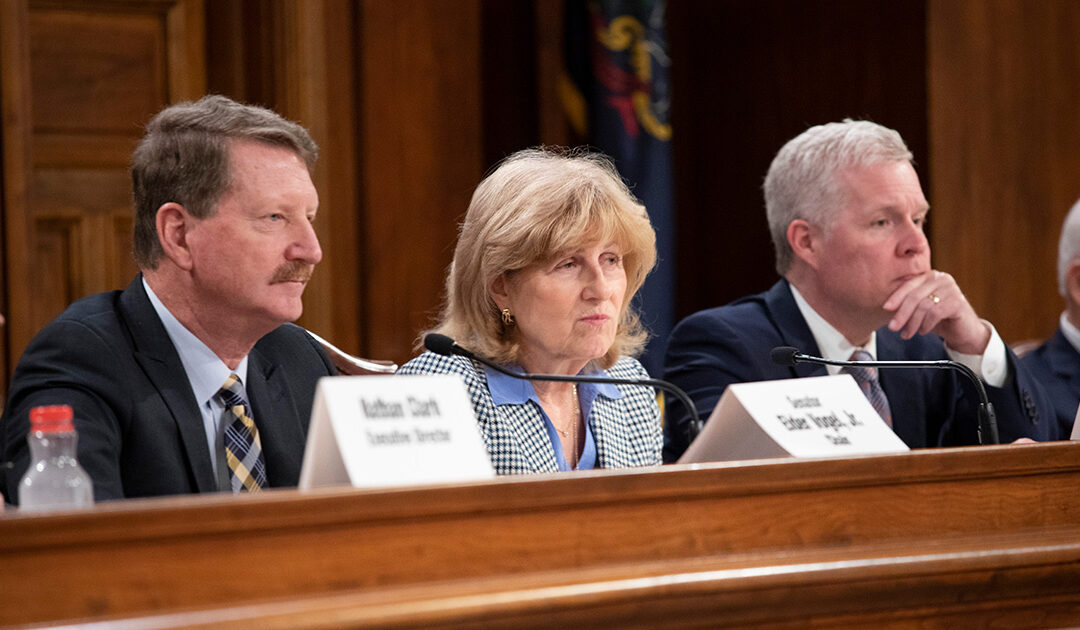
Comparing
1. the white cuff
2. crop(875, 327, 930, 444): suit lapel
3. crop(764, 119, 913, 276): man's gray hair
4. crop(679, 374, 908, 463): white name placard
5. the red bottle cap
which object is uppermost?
crop(764, 119, 913, 276): man's gray hair

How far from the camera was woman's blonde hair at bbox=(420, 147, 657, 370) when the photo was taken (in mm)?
2162

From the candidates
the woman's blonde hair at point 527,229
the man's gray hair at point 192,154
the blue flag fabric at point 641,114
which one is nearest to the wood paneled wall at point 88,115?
the blue flag fabric at point 641,114

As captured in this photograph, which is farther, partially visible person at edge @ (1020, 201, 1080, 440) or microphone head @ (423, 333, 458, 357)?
partially visible person at edge @ (1020, 201, 1080, 440)

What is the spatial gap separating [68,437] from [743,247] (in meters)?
3.49

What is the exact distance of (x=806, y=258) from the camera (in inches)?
110

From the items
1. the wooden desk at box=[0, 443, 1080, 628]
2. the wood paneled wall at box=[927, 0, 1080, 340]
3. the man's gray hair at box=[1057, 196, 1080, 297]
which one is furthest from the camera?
the wood paneled wall at box=[927, 0, 1080, 340]

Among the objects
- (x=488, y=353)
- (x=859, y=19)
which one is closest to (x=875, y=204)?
(x=488, y=353)

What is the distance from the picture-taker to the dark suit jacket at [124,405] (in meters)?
1.78

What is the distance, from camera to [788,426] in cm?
162

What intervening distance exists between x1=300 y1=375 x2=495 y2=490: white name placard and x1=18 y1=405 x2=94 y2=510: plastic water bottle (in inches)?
9.3

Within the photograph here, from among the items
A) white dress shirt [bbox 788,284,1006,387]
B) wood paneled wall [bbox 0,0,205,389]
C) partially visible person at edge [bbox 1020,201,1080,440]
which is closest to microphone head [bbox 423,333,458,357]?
white dress shirt [bbox 788,284,1006,387]

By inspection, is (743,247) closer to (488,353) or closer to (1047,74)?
(1047,74)


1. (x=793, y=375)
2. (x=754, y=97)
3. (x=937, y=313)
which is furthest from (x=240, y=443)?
(x=754, y=97)

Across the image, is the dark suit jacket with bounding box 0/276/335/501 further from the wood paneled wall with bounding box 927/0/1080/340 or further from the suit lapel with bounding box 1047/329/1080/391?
the wood paneled wall with bounding box 927/0/1080/340
